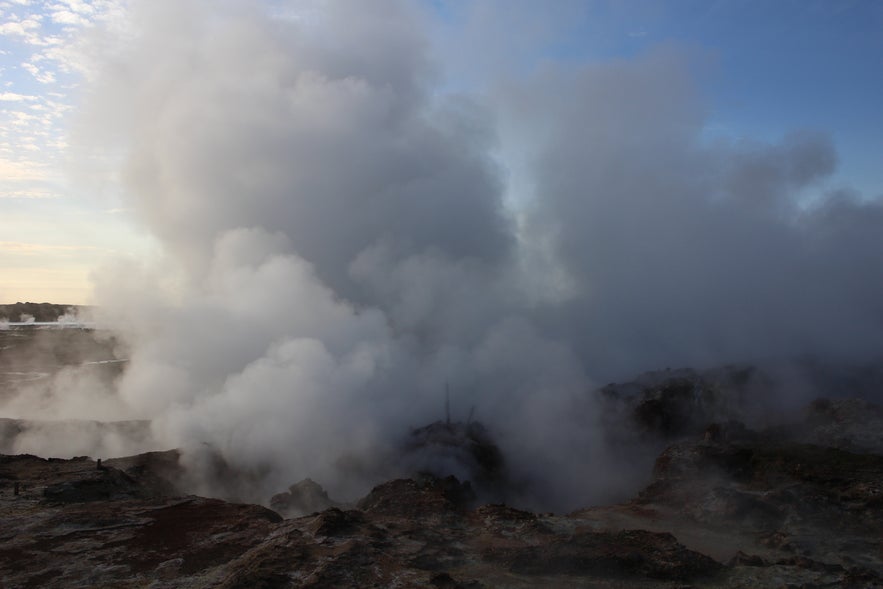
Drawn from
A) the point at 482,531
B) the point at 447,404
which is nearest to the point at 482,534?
the point at 482,531

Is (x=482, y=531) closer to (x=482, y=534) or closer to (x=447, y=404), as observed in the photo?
(x=482, y=534)

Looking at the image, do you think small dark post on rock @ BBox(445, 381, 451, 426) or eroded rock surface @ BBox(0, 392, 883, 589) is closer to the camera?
eroded rock surface @ BBox(0, 392, 883, 589)

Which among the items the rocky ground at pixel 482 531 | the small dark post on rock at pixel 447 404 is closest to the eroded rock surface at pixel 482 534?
the rocky ground at pixel 482 531

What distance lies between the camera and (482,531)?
11.3 meters

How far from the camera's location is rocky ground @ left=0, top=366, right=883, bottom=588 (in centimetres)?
909

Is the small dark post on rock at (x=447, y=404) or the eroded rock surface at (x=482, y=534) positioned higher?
the small dark post on rock at (x=447, y=404)

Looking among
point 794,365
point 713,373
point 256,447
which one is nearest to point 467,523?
point 256,447

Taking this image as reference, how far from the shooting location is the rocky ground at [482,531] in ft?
29.8

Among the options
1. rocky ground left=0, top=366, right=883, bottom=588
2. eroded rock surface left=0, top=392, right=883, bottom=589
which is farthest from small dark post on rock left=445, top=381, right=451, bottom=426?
eroded rock surface left=0, top=392, right=883, bottom=589

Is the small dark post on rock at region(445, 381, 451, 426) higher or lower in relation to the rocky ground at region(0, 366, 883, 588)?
higher

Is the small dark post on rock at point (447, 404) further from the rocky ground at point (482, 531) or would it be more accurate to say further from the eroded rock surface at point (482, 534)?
the eroded rock surface at point (482, 534)

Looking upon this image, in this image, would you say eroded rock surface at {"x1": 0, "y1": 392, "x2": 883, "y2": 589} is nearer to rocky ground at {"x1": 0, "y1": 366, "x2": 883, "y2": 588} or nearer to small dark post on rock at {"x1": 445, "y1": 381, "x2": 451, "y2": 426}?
rocky ground at {"x1": 0, "y1": 366, "x2": 883, "y2": 588}

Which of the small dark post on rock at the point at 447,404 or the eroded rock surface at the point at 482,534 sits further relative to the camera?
the small dark post on rock at the point at 447,404

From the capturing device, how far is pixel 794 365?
2645 centimetres
